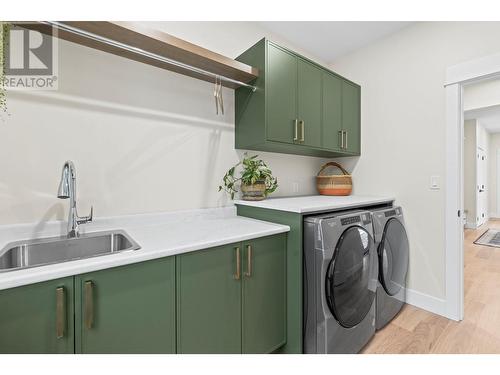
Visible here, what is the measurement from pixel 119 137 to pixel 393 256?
7.51 feet

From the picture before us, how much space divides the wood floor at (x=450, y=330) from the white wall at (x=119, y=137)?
1625 mm

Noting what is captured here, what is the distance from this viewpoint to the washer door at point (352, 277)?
1.47 meters

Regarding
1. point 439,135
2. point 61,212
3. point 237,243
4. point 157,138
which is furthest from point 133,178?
point 439,135

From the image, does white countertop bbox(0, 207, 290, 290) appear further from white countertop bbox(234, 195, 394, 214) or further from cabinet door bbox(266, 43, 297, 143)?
cabinet door bbox(266, 43, 297, 143)

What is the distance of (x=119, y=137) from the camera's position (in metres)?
1.55

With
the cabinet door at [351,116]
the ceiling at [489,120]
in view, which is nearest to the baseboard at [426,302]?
the cabinet door at [351,116]

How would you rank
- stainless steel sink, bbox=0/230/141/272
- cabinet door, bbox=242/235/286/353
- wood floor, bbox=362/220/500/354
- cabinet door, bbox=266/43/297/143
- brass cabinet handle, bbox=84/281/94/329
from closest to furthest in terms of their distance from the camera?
brass cabinet handle, bbox=84/281/94/329 < stainless steel sink, bbox=0/230/141/272 < cabinet door, bbox=242/235/286/353 < wood floor, bbox=362/220/500/354 < cabinet door, bbox=266/43/297/143

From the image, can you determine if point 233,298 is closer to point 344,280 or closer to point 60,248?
point 344,280

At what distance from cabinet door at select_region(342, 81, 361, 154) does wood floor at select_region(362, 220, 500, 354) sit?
161 centimetres

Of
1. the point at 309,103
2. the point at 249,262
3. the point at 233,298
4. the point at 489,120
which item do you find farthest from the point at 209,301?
the point at 489,120

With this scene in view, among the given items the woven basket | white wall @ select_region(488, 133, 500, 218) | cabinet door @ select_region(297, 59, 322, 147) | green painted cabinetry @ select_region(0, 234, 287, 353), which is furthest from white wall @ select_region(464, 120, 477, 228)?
green painted cabinetry @ select_region(0, 234, 287, 353)

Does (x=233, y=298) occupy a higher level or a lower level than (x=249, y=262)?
lower

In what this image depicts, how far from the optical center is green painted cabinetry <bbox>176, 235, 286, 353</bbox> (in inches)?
45.5
